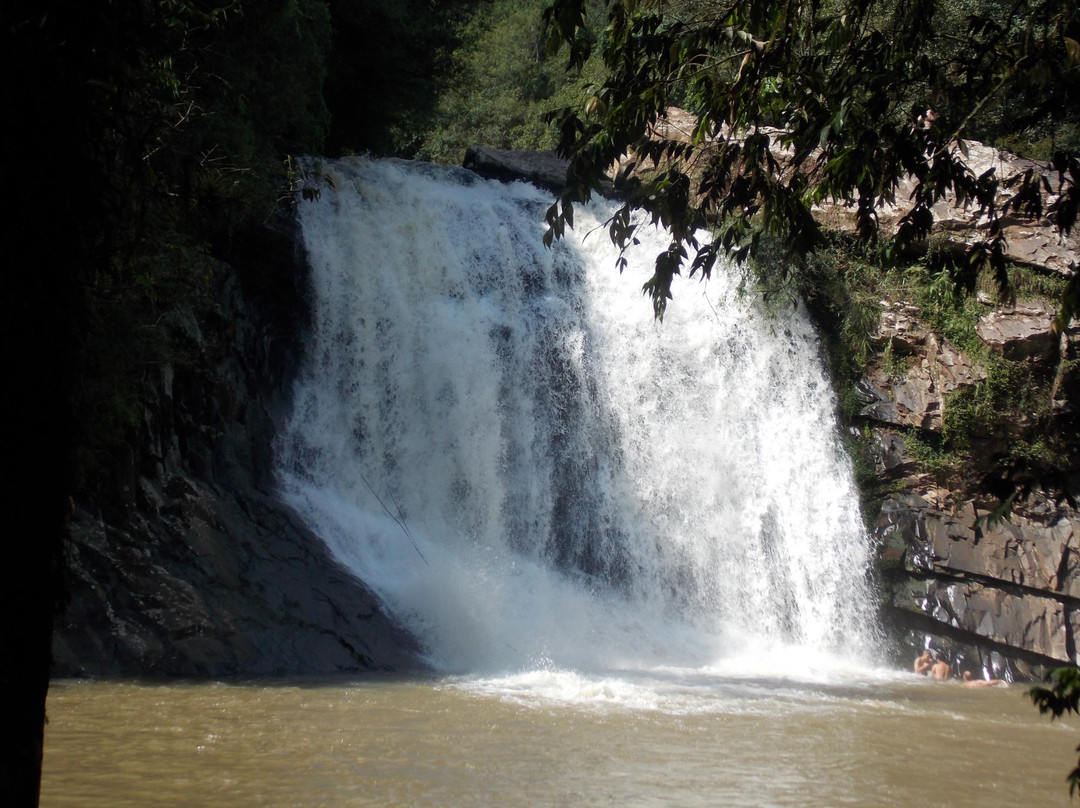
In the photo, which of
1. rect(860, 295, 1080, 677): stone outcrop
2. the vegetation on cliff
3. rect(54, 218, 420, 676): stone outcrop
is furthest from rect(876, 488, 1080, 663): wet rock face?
the vegetation on cliff

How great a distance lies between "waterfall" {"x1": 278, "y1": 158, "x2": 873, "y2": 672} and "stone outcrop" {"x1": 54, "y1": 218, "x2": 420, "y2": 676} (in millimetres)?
664

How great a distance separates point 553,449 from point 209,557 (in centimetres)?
532

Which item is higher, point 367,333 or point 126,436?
point 367,333

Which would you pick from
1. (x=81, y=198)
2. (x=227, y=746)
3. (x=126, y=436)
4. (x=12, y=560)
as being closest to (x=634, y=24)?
(x=81, y=198)

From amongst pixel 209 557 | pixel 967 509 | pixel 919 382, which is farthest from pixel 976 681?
pixel 209 557

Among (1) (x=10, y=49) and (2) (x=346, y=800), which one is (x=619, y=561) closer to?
(2) (x=346, y=800)

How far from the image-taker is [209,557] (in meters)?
9.88

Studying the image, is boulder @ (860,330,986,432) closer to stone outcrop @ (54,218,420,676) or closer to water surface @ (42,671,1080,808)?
water surface @ (42,671,1080,808)

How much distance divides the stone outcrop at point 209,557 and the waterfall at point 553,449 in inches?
26.1

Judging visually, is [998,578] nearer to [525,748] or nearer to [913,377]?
[913,377]

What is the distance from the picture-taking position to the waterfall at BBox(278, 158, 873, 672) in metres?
12.2

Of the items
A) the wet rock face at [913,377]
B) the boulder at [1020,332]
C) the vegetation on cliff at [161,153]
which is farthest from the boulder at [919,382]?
the vegetation on cliff at [161,153]

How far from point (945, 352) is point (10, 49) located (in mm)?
14405

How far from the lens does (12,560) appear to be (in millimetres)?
2842
